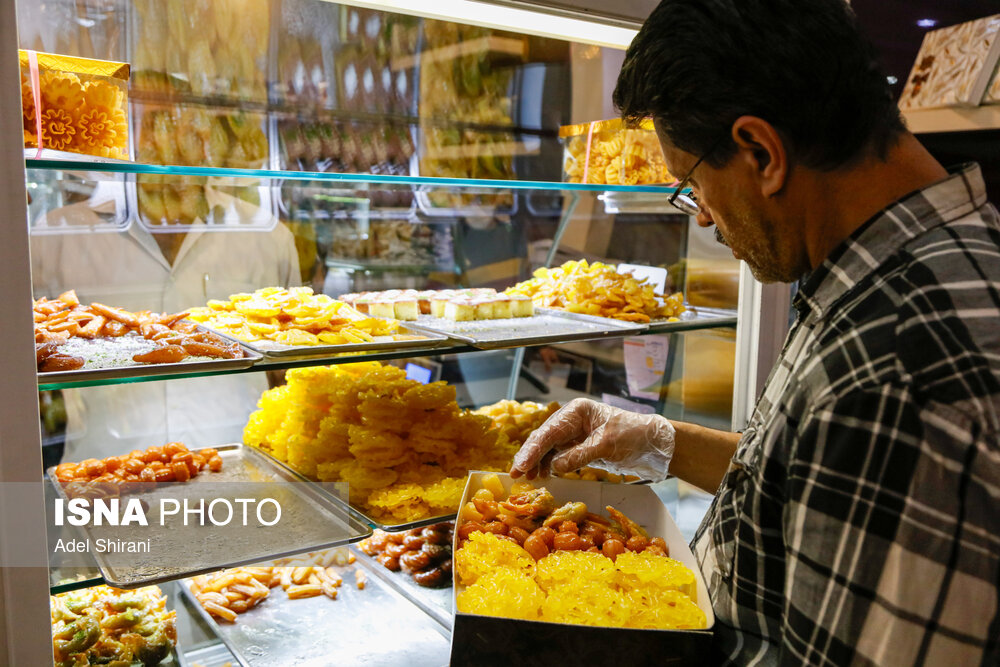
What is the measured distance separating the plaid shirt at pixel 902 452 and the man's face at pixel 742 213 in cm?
13

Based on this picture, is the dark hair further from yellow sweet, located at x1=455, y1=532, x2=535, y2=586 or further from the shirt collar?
yellow sweet, located at x1=455, y1=532, x2=535, y2=586

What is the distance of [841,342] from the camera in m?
1.01

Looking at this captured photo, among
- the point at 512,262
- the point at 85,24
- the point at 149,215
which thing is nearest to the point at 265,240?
the point at 149,215

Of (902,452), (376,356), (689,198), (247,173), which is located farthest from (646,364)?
(902,452)

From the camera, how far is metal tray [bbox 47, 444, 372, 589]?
62.0 inches

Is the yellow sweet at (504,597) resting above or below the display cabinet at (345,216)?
below

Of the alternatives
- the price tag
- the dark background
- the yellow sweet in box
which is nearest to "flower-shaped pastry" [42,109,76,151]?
the yellow sweet in box

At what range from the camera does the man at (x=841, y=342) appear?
90 cm

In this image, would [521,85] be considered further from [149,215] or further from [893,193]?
[893,193]

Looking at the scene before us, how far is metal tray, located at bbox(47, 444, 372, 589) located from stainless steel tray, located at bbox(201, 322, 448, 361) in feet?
1.33

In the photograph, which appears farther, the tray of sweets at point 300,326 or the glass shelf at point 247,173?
the tray of sweets at point 300,326

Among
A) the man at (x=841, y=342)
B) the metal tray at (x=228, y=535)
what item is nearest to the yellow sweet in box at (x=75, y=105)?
the metal tray at (x=228, y=535)

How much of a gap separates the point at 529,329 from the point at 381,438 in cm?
59

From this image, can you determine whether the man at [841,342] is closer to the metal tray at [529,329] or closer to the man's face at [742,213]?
the man's face at [742,213]
